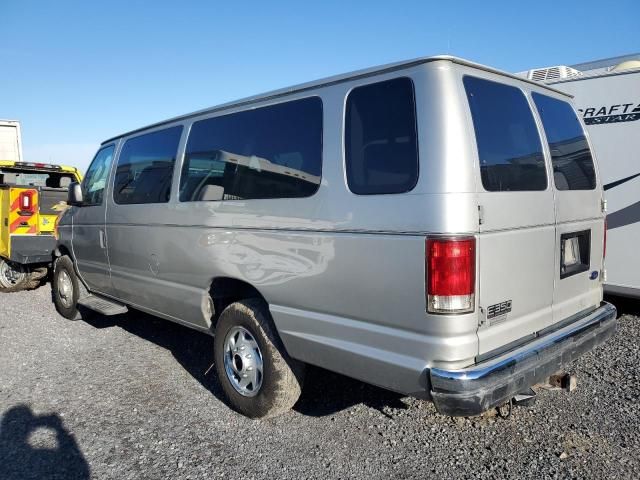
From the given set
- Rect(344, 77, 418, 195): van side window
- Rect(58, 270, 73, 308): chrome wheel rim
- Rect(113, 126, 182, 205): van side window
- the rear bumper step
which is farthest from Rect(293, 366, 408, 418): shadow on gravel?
Rect(58, 270, 73, 308): chrome wheel rim

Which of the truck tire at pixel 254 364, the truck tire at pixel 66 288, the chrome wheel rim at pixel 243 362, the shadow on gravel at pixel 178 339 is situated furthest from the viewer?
the truck tire at pixel 66 288

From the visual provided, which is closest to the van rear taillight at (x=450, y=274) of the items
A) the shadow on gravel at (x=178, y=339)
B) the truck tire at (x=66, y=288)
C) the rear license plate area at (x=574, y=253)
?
the rear license plate area at (x=574, y=253)

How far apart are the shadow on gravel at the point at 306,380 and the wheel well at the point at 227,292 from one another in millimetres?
729

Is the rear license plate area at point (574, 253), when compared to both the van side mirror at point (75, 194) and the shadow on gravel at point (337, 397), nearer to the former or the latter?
the shadow on gravel at point (337, 397)

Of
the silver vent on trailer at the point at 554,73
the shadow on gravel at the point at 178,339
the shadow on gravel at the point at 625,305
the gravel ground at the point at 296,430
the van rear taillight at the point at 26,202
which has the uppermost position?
the silver vent on trailer at the point at 554,73

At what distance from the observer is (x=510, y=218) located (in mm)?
2680

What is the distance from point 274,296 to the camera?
10.6 feet

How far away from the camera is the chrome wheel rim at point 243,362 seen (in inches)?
139

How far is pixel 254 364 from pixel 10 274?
20.9 ft

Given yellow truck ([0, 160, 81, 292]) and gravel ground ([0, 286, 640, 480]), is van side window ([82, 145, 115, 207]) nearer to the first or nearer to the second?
gravel ground ([0, 286, 640, 480])

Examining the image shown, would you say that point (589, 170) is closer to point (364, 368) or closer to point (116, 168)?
point (364, 368)

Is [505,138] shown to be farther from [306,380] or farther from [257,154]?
[306,380]

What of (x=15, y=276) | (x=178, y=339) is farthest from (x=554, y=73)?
(x=15, y=276)

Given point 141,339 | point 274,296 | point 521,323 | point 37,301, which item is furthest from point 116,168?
point 521,323
